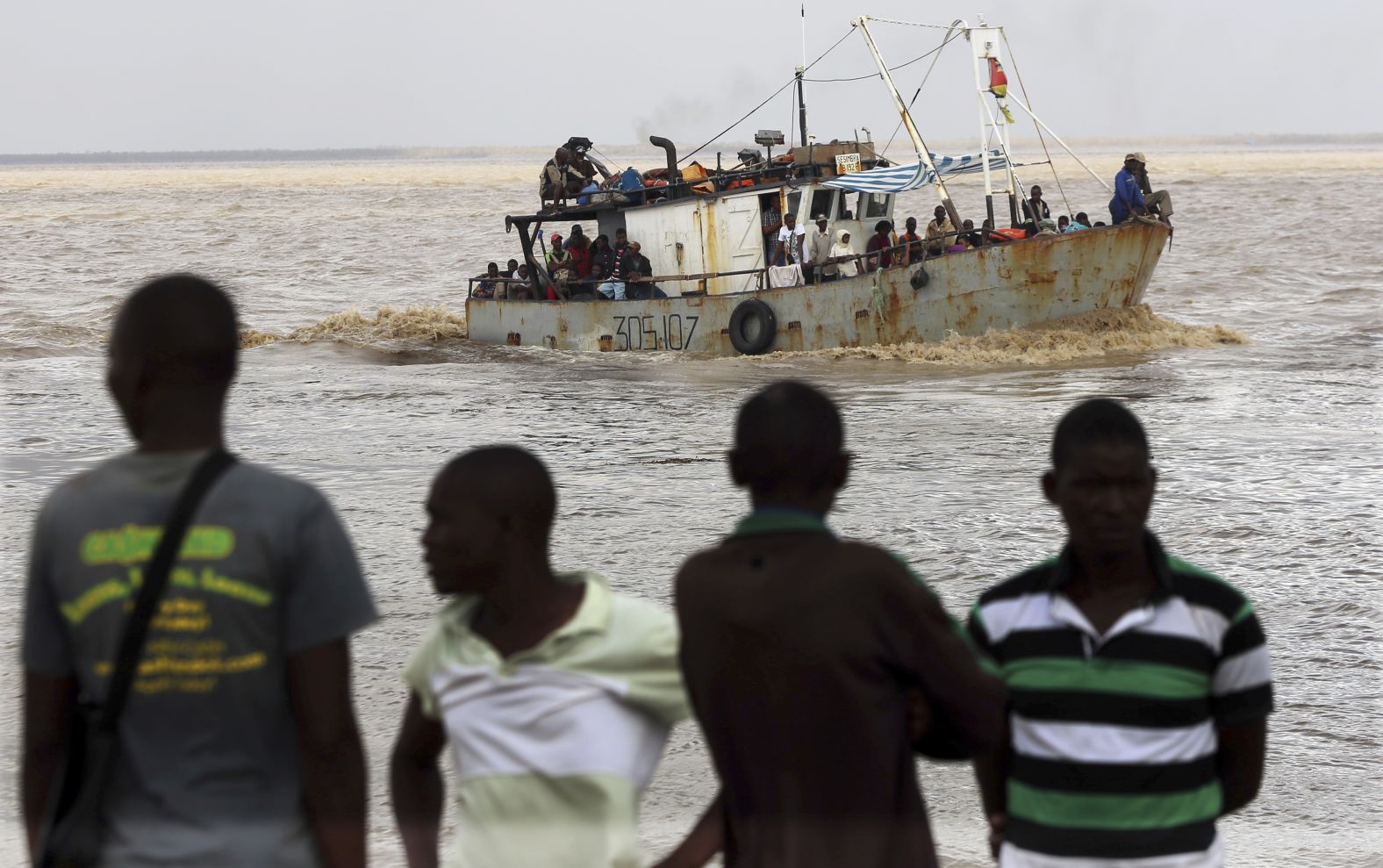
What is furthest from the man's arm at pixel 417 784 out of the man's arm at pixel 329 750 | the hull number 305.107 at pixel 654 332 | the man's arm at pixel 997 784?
the hull number 305.107 at pixel 654 332

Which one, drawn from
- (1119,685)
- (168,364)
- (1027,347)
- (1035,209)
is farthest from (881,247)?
(168,364)

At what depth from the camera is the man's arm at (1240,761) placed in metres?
2.54

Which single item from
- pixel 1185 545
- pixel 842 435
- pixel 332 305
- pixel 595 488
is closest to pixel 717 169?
pixel 595 488

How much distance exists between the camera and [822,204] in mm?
20219

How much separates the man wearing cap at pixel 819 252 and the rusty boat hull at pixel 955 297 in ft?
1.07

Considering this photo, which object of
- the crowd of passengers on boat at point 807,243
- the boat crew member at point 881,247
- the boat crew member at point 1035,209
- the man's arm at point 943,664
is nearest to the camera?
the man's arm at point 943,664

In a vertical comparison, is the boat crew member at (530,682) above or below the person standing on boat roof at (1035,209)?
below

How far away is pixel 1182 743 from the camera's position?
2.51 metres

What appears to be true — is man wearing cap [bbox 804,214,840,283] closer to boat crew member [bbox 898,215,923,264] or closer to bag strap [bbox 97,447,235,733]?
boat crew member [bbox 898,215,923,264]

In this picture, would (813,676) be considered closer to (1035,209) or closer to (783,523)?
(783,523)

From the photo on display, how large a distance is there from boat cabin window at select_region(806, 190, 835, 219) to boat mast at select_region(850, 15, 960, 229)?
1.26 meters

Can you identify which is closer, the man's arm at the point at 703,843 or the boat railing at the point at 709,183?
the man's arm at the point at 703,843

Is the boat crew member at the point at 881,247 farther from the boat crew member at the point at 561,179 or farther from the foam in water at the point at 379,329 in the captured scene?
the foam in water at the point at 379,329

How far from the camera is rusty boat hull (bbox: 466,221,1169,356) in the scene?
19.3m
